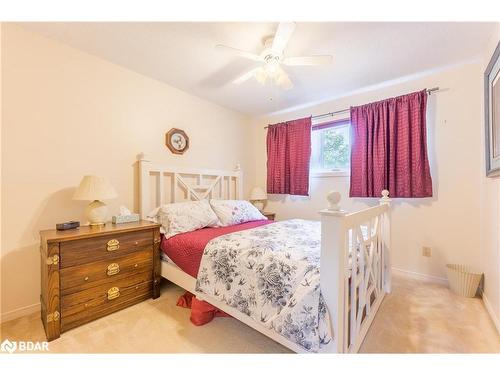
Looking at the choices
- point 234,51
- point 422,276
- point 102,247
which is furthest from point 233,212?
point 422,276

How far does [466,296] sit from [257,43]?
292 cm

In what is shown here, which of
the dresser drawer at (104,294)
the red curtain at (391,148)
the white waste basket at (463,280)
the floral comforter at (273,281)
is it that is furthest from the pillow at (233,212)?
the white waste basket at (463,280)

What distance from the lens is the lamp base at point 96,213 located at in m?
1.80

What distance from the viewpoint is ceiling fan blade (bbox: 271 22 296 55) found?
4.33 feet

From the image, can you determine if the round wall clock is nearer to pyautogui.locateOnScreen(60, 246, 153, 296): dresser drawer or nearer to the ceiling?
the ceiling

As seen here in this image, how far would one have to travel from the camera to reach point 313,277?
1104mm

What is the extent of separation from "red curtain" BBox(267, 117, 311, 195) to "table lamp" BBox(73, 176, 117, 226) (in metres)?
2.31

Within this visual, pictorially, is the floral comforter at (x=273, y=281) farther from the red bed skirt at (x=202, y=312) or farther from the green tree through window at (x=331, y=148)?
the green tree through window at (x=331, y=148)

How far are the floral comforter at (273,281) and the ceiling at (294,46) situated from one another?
1622 mm

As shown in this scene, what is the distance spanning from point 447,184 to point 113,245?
325 centimetres

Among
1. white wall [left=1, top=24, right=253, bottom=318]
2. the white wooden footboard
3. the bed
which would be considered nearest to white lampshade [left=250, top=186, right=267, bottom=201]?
the bed
